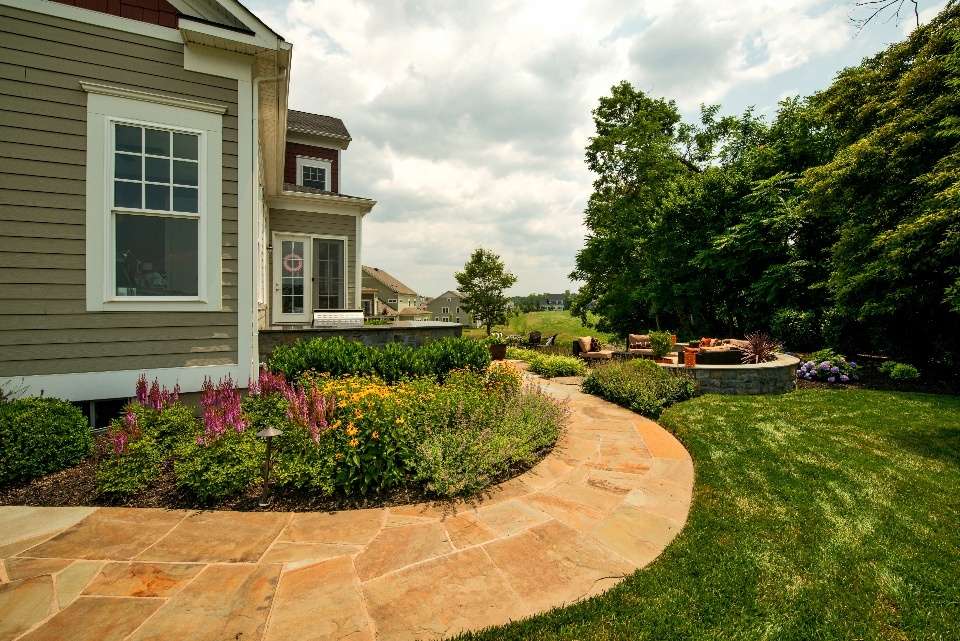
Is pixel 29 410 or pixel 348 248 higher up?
pixel 348 248

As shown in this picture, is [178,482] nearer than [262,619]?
No

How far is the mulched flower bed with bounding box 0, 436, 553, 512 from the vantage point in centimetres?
333

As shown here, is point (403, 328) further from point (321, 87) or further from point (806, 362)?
point (806, 362)

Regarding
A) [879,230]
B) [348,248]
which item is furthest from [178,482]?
[879,230]

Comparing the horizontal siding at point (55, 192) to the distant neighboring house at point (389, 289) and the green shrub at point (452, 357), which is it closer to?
the green shrub at point (452, 357)

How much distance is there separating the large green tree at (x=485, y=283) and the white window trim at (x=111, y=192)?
26.0m

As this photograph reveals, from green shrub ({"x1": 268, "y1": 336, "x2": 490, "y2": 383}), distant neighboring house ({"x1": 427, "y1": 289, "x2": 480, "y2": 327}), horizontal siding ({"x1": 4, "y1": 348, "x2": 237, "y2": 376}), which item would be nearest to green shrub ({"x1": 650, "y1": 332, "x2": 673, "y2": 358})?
Answer: green shrub ({"x1": 268, "y1": 336, "x2": 490, "y2": 383})

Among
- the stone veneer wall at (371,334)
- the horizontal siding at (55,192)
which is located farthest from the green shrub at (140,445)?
the stone veneer wall at (371,334)

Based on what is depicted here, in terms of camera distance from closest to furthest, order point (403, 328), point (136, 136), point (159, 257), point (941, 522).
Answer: point (941, 522), point (136, 136), point (159, 257), point (403, 328)

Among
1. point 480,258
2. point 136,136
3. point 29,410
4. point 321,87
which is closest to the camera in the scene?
point 29,410

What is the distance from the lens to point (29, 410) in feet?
12.7

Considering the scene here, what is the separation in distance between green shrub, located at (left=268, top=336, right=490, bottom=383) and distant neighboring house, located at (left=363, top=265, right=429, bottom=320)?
129ft

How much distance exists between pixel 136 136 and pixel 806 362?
564 inches

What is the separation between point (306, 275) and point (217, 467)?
8359 millimetres
